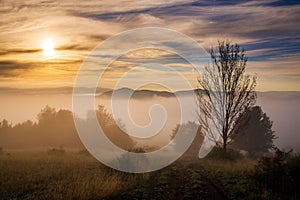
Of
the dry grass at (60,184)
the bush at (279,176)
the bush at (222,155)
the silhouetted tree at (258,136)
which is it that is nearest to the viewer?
the dry grass at (60,184)

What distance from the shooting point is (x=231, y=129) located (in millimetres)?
32844

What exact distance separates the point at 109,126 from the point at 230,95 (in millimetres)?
36995

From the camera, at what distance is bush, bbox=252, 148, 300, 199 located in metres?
14.1

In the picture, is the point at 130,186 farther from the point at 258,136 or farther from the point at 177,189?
the point at 258,136

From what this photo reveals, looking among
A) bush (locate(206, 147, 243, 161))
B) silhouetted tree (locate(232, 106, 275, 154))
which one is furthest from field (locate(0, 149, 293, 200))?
silhouetted tree (locate(232, 106, 275, 154))

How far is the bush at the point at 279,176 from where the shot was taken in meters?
14.1

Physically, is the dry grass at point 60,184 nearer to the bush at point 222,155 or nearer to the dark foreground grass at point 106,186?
the dark foreground grass at point 106,186

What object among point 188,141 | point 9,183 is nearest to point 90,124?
point 188,141

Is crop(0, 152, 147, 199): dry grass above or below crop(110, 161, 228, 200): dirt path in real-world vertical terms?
above

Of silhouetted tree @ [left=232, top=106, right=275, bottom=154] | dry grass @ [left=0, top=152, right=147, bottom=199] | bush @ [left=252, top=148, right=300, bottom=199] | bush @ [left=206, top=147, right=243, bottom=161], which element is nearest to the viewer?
dry grass @ [left=0, top=152, right=147, bottom=199]

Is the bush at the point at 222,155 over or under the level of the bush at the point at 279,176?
under

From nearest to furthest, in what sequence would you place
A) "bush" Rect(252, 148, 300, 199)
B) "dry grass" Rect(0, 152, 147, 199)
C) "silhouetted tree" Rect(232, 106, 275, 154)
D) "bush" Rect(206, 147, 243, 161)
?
1. "dry grass" Rect(0, 152, 147, 199)
2. "bush" Rect(252, 148, 300, 199)
3. "bush" Rect(206, 147, 243, 161)
4. "silhouetted tree" Rect(232, 106, 275, 154)

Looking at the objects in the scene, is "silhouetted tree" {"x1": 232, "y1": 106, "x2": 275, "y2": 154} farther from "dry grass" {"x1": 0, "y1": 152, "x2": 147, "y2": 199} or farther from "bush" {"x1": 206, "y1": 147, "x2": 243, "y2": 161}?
"dry grass" {"x1": 0, "y1": 152, "x2": 147, "y2": 199}

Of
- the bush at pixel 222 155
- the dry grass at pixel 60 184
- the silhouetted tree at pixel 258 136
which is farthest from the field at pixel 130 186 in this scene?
the silhouetted tree at pixel 258 136
